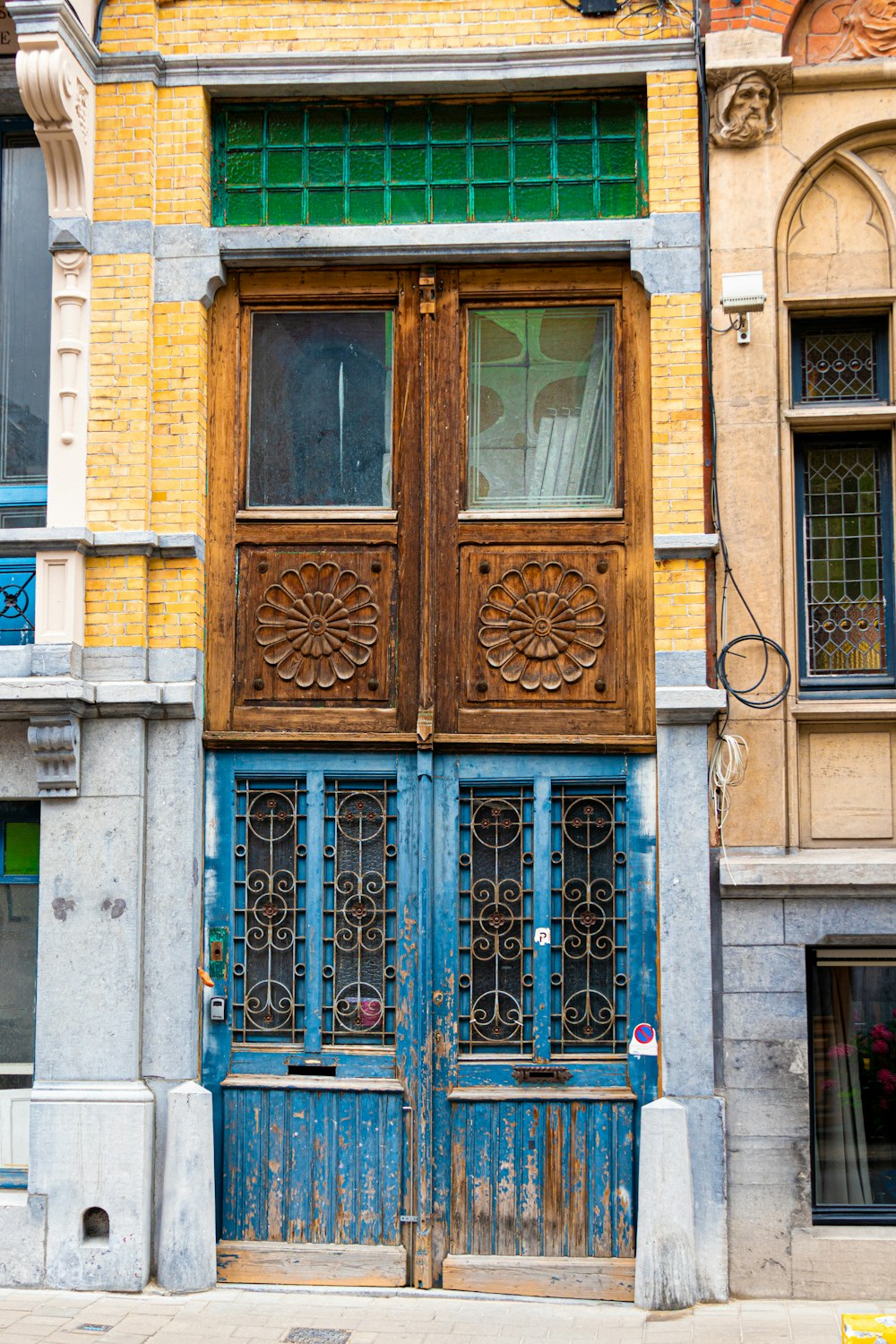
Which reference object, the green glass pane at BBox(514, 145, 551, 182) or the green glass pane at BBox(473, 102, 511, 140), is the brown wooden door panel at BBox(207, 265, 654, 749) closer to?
the green glass pane at BBox(514, 145, 551, 182)

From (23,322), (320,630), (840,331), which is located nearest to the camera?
(840,331)

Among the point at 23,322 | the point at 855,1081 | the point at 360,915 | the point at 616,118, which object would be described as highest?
the point at 616,118

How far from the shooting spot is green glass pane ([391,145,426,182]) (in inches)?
320

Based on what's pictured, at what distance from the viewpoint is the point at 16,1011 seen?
788cm

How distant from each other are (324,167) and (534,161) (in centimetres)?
126

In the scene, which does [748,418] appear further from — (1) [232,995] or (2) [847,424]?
(1) [232,995]

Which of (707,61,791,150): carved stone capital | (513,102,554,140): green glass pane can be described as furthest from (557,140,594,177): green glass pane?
(707,61,791,150): carved stone capital

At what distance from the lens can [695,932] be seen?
7.41 m

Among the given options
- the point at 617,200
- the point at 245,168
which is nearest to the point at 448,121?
the point at 617,200

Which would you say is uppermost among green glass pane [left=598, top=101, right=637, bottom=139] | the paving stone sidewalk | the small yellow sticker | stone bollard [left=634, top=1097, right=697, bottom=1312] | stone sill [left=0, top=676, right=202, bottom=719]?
green glass pane [left=598, top=101, right=637, bottom=139]

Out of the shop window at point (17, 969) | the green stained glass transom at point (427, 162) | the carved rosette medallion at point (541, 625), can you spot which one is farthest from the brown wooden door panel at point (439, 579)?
the shop window at point (17, 969)

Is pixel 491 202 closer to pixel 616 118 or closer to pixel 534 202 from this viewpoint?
pixel 534 202

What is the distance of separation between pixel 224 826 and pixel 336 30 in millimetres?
4704

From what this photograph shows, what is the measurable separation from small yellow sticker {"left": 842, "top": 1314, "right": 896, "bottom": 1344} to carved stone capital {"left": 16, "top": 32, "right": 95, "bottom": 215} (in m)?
6.87
